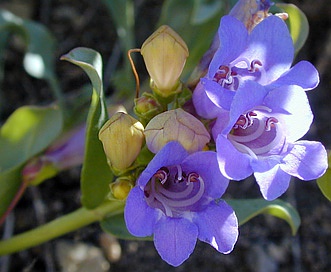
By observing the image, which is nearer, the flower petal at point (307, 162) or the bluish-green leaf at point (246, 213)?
the flower petal at point (307, 162)

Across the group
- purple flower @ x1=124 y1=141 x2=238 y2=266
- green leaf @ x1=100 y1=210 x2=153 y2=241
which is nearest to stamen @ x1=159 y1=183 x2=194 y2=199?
purple flower @ x1=124 y1=141 x2=238 y2=266

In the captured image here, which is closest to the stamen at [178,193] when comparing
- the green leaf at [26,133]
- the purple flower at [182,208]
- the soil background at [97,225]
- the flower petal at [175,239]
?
the purple flower at [182,208]

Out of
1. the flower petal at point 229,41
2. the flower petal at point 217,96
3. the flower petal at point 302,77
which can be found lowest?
the flower petal at point 302,77

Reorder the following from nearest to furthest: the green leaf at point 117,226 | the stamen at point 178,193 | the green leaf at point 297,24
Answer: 1. the stamen at point 178,193
2. the green leaf at point 117,226
3. the green leaf at point 297,24

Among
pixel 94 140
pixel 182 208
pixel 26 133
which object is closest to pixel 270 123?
pixel 182 208

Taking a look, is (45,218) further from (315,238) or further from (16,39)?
(315,238)

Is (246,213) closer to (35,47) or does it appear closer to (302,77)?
(302,77)

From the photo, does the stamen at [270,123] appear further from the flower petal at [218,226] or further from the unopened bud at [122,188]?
the unopened bud at [122,188]
